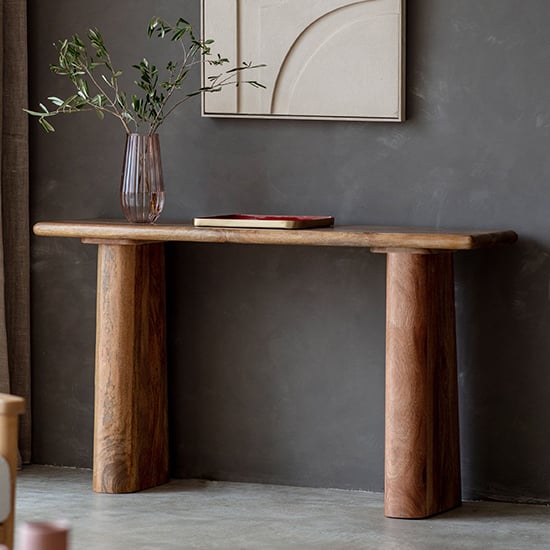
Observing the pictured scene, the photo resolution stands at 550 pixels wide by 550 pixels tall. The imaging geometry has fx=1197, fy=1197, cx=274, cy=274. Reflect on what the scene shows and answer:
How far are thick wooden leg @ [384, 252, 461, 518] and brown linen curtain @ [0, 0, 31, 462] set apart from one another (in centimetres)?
134

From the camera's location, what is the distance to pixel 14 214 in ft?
13.2

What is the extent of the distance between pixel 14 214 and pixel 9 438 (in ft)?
5.44

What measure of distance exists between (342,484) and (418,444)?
49 centimetres

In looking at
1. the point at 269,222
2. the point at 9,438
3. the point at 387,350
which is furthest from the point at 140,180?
the point at 9,438

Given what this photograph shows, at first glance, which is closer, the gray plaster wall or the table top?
the table top

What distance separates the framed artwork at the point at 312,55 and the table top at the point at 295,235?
1.32 ft

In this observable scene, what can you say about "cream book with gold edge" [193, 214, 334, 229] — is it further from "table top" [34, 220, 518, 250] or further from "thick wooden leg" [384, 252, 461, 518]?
"thick wooden leg" [384, 252, 461, 518]

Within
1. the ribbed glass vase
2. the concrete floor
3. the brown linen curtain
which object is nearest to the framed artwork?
the ribbed glass vase

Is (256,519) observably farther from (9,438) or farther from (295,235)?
(9,438)

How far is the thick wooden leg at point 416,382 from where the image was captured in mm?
3365

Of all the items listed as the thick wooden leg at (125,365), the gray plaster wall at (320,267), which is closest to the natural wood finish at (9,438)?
the thick wooden leg at (125,365)

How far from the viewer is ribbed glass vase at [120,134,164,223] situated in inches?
141

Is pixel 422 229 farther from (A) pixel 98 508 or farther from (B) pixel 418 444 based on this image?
(A) pixel 98 508

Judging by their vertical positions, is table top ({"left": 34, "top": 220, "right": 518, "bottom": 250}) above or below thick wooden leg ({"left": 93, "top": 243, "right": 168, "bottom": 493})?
above
